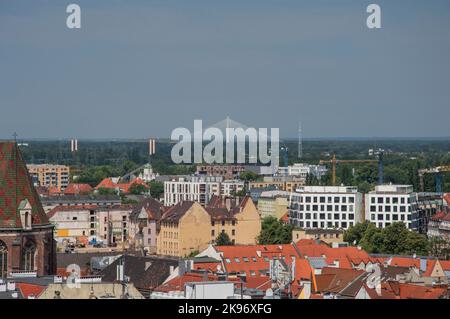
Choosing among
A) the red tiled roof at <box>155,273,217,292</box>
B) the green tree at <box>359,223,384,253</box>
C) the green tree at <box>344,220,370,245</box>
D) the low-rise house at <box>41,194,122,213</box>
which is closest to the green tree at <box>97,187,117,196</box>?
the low-rise house at <box>41,194,122,213</box>

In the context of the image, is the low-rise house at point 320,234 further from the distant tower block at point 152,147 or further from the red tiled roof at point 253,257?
the distant tower block at point 152,147

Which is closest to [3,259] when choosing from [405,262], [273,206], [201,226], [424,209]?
[405,262]

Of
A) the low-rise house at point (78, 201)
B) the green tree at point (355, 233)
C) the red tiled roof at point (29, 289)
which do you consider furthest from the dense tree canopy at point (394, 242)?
the low-rise house at point (78, 201)

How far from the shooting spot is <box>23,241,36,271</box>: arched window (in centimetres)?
2988

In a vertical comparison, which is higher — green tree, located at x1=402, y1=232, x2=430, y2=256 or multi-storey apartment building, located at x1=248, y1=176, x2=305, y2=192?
multi-storey apartment building, located at x1=248, y1=176, x2=305, y2=192

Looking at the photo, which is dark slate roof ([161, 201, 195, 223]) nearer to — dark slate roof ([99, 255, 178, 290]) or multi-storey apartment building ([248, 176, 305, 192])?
dark slate roof ([99, 255, 178, 290])

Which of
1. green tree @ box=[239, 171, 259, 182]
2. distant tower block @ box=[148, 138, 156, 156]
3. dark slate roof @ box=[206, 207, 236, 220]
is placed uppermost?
distant tower block @ box=[148, 138, 156, 156]

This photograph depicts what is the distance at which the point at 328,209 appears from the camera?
56031 mm

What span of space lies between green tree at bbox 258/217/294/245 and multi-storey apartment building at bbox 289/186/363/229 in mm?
3156

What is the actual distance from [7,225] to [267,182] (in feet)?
185

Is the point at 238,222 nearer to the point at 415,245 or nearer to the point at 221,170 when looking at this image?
the point at 415,245
